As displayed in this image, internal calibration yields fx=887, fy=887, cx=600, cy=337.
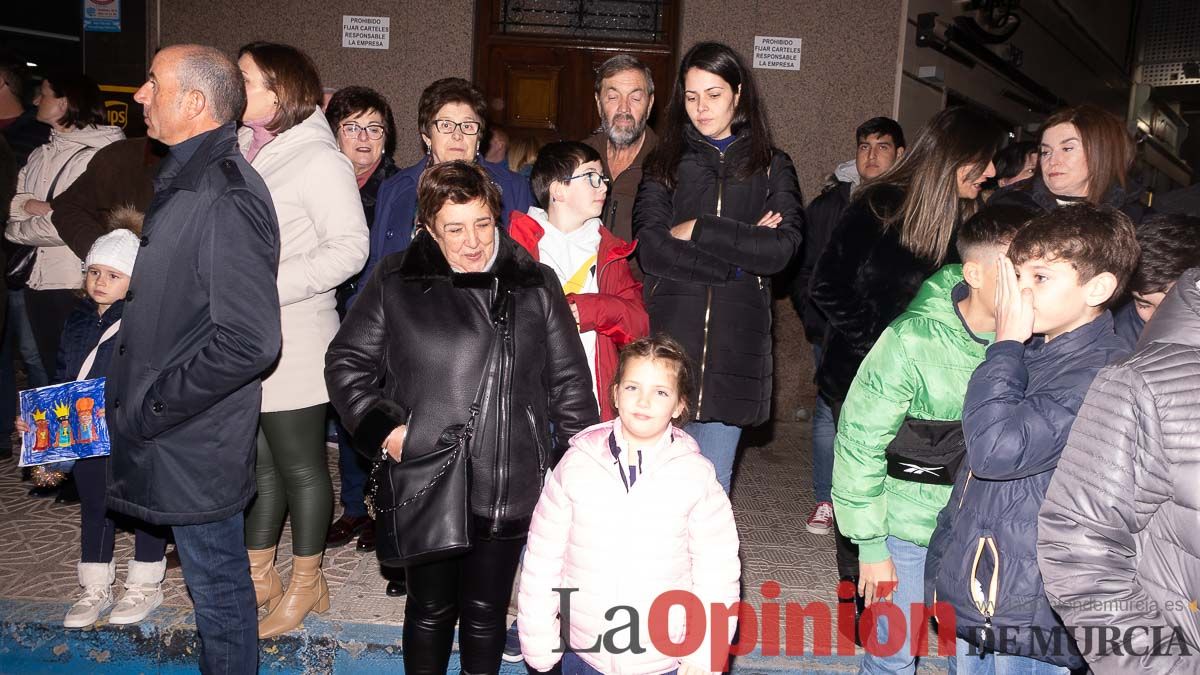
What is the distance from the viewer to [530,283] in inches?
111

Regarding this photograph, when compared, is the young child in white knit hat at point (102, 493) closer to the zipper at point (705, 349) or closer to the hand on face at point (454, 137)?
the hand on face at point (454, 137)

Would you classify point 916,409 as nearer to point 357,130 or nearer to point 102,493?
point 357,130

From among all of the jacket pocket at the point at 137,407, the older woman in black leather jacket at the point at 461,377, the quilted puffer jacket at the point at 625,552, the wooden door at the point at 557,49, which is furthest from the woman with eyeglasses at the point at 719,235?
the wooden door at the point at 557,49

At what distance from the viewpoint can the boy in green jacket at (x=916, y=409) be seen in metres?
2.60

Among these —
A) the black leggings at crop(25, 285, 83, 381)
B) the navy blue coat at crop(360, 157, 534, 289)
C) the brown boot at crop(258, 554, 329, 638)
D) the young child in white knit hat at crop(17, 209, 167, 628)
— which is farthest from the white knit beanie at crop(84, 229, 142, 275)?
the black leggings at crop(25, 285, 83, 381)

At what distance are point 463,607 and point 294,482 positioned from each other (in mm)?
1052

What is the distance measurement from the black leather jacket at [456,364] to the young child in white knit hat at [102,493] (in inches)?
47.8

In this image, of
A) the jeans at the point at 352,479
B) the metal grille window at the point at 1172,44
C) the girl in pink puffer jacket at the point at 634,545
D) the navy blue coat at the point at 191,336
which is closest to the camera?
the girl in pink puffer jacket at the point at 634,545

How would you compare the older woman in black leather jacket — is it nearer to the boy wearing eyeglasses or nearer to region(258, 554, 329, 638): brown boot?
the boy wearing eyeglasses

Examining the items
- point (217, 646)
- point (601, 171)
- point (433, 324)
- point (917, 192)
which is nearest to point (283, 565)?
point (217, 646)

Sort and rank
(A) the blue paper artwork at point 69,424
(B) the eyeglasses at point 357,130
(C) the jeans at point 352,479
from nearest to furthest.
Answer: (A) the blue paper artwork at point 69,424, (B) the eyeglasses at point 357,130, (C) the jeans at point 352,479

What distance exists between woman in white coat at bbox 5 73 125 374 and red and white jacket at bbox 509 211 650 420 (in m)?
3.04

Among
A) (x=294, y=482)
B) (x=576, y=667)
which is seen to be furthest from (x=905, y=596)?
(x=294, y=482)

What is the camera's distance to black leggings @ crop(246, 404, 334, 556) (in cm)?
345
